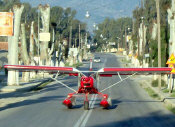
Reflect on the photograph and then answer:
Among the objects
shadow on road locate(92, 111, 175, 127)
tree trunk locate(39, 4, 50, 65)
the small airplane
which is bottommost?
shadow on road locate(92, 111, 175, 127)

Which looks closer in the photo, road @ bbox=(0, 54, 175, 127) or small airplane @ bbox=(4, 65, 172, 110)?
road @ bbox=(0, 54, 175, 127)

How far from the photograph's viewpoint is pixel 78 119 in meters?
17.5

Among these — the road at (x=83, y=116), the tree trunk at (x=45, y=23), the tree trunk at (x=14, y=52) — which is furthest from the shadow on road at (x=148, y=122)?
the tree trunk at (x=45, y=23)

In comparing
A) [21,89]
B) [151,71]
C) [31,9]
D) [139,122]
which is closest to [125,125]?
[139,122]

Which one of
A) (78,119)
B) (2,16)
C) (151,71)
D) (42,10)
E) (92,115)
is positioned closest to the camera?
(78,119)

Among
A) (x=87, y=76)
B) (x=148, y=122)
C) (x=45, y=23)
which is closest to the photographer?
(x=148, y=122)

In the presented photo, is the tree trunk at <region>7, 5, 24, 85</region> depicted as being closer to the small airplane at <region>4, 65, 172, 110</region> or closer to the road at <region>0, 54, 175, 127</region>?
the road at <region>0, 54, 175, 127</region>

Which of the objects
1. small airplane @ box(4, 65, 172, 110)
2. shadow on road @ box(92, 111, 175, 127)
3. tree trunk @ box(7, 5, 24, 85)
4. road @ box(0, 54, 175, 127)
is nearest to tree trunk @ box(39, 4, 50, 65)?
tree trunk @ box(7, 5, 24, 85)

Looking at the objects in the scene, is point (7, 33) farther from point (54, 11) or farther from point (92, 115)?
point (54, 11)

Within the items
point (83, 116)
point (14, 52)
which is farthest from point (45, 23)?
point (83, 116)

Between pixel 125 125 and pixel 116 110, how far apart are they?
5461 mm

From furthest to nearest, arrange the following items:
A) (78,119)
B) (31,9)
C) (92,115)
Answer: (31,9) → (92,115) → (78,119)

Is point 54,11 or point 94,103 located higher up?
point 54,11

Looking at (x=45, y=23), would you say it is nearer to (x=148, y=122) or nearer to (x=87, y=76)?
(x=87, y=76)
